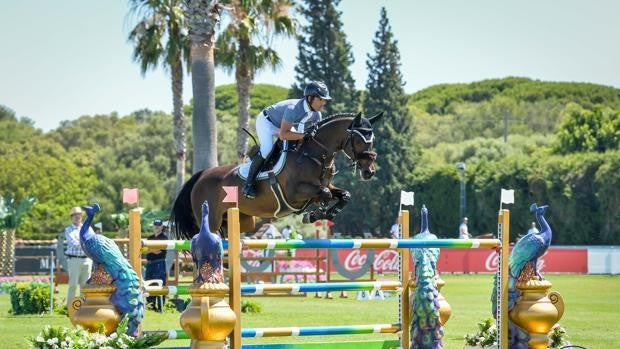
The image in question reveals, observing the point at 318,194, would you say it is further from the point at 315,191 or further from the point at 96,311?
the point at 96,311

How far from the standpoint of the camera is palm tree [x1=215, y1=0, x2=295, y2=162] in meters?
27.4

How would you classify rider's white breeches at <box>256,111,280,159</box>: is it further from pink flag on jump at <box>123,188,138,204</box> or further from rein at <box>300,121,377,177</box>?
pink flag on jump at <box>123,188,138,204</box>

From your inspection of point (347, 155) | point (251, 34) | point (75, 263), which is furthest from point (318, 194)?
point (251, 34)

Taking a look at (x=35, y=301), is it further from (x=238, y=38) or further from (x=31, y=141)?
(x=31, y=141)

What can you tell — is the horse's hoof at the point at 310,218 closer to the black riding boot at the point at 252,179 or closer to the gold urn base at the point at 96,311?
the black riding boot at the point at 252,179

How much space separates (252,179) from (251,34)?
55.3 feet

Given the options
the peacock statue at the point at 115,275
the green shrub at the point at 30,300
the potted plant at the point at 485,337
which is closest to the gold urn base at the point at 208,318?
the peacock statue at the point at 115,275

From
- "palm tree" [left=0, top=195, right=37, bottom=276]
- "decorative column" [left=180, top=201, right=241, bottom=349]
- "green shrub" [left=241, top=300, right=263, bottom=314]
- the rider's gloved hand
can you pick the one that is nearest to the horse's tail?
the rider's gloved hand

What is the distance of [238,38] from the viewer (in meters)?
28.3

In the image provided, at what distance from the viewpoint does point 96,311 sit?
7746mm

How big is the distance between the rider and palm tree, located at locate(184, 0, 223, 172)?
312 inches

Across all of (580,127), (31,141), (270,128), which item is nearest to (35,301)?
(270,128)

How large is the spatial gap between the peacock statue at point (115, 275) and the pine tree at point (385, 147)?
169 ft

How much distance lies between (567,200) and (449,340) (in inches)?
1554
